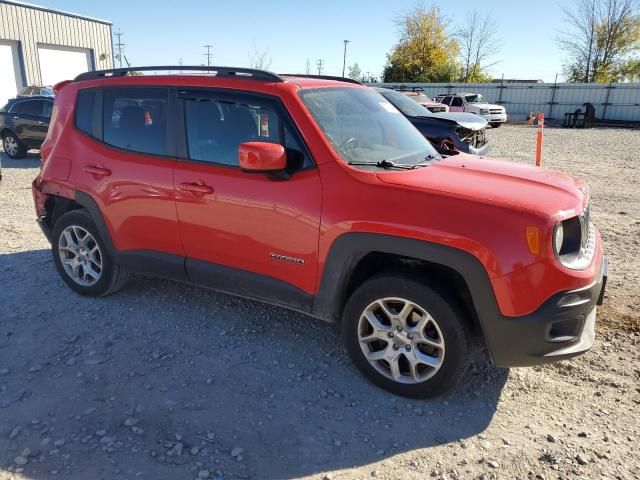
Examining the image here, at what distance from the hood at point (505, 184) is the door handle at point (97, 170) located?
2.28m

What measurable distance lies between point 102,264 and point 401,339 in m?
2.70

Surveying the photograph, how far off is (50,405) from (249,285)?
1.40 metres

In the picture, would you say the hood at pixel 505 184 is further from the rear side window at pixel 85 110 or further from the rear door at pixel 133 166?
the rear side window at pixel 85 110

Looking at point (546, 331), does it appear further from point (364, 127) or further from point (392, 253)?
point (364, 127)

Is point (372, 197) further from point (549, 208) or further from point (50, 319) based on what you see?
point (50, 319)

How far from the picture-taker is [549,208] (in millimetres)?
2605

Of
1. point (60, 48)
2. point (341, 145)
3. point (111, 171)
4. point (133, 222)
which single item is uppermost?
point (60, 48)

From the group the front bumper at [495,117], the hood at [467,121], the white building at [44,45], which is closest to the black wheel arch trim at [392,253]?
the hood at [467,121]

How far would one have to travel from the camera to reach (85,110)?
411 centimetres

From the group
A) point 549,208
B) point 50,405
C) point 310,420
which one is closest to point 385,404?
point 310,420

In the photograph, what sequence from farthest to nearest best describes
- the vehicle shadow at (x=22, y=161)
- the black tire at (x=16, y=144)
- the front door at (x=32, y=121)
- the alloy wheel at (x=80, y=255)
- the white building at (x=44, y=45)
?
the white building at (x=44, y=45) → the black tire at (x=16, y=144) → the front door at (x=32, y=121) → the vehicle shadow at (x=22, y=161) → the alloy wheel at (x=80, y=255)

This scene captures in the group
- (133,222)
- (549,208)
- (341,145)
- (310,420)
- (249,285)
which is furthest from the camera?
(133,222)

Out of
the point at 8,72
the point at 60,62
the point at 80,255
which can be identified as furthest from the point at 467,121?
the point at 60,62

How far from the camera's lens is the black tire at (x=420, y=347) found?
9.13 ft
